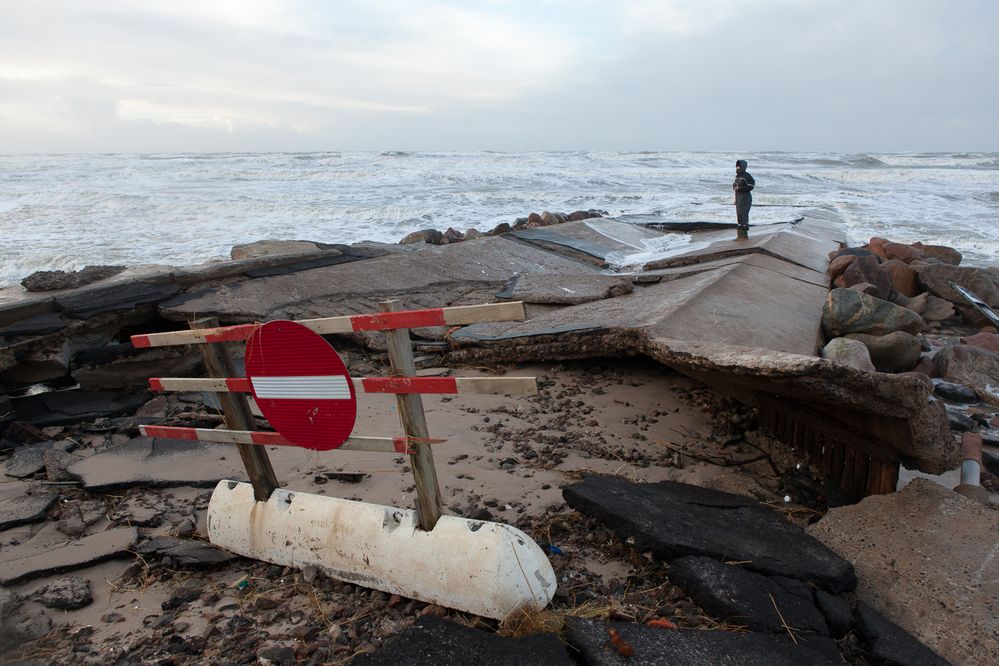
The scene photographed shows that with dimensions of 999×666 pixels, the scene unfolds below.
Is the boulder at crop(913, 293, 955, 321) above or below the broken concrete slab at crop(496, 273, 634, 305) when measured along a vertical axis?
below

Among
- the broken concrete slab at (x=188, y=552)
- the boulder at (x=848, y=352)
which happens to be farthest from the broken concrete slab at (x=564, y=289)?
the broken concrete slab at (x=188, y=552)

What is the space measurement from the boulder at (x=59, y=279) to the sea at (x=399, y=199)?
6.96 meters

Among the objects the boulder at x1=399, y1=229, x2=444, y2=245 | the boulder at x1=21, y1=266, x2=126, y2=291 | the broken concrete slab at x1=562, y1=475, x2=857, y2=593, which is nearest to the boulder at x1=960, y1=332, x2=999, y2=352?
the broken concrete slab at x1=562, y1=475, x2=857, y2=593

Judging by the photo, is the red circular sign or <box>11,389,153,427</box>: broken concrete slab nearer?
the red circular sign

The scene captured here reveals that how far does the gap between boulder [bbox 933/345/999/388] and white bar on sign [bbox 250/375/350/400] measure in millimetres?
5271

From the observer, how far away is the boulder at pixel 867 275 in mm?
7469

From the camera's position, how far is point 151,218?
19.0m

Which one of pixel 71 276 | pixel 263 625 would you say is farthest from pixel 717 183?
pixel 263 625

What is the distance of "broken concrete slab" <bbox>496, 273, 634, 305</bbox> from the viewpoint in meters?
6.27

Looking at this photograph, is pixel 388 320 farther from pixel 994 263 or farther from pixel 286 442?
pixel 994 263

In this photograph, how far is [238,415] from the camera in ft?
9.88

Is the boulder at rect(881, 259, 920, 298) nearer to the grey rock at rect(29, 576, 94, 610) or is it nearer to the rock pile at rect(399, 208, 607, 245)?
the rock pile at rect(399, 208, 607, 245)

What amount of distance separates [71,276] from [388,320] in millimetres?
4428

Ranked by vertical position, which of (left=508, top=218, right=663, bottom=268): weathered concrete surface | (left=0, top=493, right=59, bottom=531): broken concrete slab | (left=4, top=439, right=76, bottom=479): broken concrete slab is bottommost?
(left=0, top=493, right=59, bottom=531): broken concrete slab
